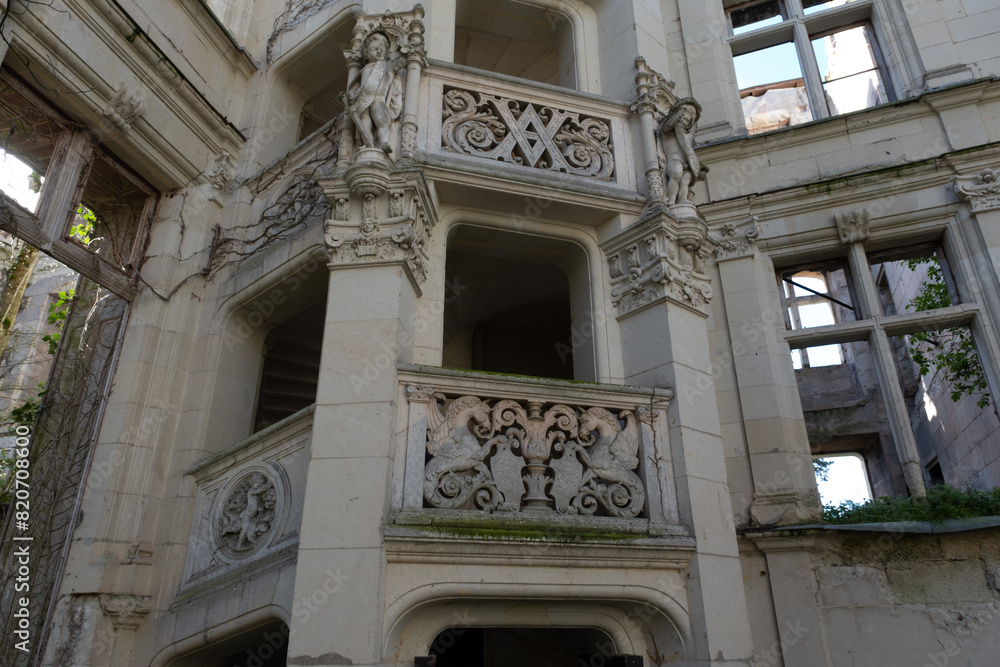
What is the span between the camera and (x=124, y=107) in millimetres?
6250

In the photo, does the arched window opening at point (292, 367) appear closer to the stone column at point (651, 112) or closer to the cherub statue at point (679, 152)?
the stone column at point (651, 112)

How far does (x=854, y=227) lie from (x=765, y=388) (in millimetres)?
1924

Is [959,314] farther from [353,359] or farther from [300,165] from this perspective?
[300,165]

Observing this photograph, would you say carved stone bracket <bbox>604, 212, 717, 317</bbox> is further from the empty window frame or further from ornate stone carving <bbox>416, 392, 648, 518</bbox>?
the empty window frame

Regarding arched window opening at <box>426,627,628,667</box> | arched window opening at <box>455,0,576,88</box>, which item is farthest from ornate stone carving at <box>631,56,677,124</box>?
arched window opening at <box>426,627,628,667</box>

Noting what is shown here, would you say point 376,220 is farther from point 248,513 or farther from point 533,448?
point 248,513

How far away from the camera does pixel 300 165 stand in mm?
6895

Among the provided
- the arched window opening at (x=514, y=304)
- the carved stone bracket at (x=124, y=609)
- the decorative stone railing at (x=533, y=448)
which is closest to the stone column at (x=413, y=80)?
the arched window opening at (x=514, y=304)

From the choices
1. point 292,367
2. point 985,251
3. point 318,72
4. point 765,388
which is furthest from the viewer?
point 292,367

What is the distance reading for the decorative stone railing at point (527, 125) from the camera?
18.6 ft

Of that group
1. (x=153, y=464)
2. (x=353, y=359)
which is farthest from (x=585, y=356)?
(x=153, y=464)

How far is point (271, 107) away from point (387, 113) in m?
3.49

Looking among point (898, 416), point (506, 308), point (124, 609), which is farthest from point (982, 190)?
point (124, 609)

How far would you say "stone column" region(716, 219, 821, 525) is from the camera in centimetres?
572
